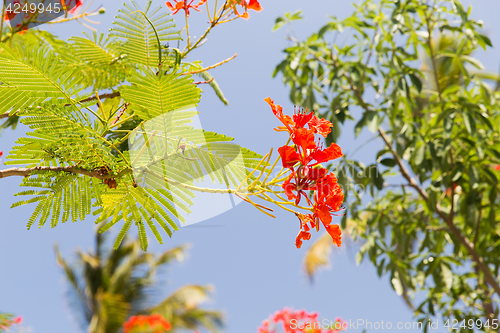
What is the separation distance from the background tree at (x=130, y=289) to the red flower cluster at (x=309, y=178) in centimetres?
998

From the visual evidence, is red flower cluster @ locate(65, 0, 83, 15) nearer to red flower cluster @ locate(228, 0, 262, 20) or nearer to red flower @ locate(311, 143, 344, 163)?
red flower cluster @ locate(228, 0, 262, 20)

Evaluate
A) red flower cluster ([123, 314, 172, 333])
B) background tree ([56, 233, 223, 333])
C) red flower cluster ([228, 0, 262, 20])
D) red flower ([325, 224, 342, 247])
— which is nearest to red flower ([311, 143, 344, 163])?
red flower ([325, 224, 342, 247])

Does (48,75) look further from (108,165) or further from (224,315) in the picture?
(224,315)

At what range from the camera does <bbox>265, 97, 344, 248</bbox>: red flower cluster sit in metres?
0.68

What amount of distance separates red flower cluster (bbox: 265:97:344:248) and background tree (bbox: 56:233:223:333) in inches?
393

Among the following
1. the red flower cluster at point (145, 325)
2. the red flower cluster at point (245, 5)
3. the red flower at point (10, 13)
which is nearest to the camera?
the red flower cluster at point (245, 5)

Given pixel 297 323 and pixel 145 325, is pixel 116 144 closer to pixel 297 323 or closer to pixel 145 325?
pixel 297 323

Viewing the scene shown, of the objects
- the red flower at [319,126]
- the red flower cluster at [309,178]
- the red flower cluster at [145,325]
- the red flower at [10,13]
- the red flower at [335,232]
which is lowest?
the red flower cluster at [145,325]

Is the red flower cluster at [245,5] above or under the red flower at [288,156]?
above

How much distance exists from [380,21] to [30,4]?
2.42 metres

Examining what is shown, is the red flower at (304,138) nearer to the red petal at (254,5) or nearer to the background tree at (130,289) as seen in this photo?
the red petal at (254,5)

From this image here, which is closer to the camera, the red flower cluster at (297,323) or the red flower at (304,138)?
the red flower at (304,138)

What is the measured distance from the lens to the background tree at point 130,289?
1023cm

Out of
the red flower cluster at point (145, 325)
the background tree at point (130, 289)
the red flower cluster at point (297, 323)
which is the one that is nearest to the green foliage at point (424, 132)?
the red flower cluster at point (297, 323)
